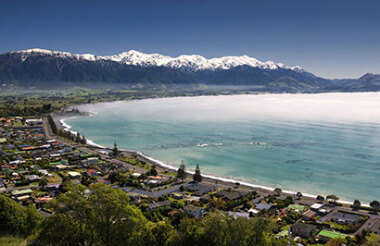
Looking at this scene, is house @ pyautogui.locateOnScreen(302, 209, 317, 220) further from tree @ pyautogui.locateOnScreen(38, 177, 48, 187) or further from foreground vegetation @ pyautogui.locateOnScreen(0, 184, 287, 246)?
tree @ pyautogui.locateOnScreen(38, 177, 48, 187)

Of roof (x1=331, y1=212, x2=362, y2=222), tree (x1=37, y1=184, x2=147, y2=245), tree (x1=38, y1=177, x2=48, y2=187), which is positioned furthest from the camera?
tree (x1=38, y1=177, x2=48, y2=187)

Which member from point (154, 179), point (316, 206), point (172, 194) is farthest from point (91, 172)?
point (316, 206)

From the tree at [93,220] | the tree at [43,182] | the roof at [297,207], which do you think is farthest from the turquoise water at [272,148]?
the tree at [93,220]

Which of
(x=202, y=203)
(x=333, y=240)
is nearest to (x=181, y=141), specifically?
(x=202, y=203)

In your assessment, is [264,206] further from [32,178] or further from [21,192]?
[32,178]

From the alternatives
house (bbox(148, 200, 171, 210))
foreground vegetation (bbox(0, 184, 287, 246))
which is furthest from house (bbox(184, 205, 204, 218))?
foreground vegetation (bbox(0, 184, 287, 246))

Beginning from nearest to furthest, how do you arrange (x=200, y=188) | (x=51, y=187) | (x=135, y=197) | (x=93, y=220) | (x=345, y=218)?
(x=93, y=220) → (x=345, y=218) → (x=135, y=197) → (x=51, y=187) → (x=200, y=188)

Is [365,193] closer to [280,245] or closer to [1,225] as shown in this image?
[280,245]
